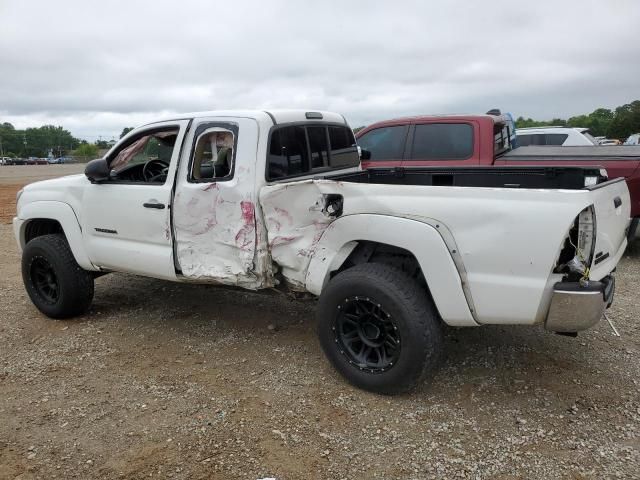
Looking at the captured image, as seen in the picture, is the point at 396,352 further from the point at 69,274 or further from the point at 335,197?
the point at 69,274

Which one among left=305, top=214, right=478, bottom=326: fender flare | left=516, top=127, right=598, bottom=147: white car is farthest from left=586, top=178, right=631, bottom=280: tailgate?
left=516, top=127, right=598, bottom=147: white car

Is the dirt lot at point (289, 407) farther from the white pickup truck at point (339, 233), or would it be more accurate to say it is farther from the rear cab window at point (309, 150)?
the rear cab window at point (309, 150)

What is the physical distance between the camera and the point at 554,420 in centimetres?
316

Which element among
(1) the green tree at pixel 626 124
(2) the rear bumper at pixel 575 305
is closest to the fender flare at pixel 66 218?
(2) the rear bumper at pixel 575 305

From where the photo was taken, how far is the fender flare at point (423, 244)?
10.0ft

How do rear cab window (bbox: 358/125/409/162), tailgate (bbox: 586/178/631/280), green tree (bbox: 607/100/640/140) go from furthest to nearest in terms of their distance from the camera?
green tree (bbox: 607/100/640/140) → rear cab window (bbox: 358/125/409/162) → tailgate (bbox: 586/178/631/280)

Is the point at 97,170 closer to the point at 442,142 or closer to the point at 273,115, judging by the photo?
the point at 273,115

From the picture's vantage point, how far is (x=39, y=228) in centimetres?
546

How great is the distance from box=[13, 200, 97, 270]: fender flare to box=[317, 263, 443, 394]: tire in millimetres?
2507

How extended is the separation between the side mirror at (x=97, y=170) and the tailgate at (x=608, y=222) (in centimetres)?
363

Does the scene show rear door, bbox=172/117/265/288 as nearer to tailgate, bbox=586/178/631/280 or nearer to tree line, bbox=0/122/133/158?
tailgate, bbox=586/178/631/280

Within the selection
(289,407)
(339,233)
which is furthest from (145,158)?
(289,407)

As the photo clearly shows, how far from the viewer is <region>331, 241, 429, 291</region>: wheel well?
3.46 metres

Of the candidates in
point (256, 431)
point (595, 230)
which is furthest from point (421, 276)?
point (256, 431)
